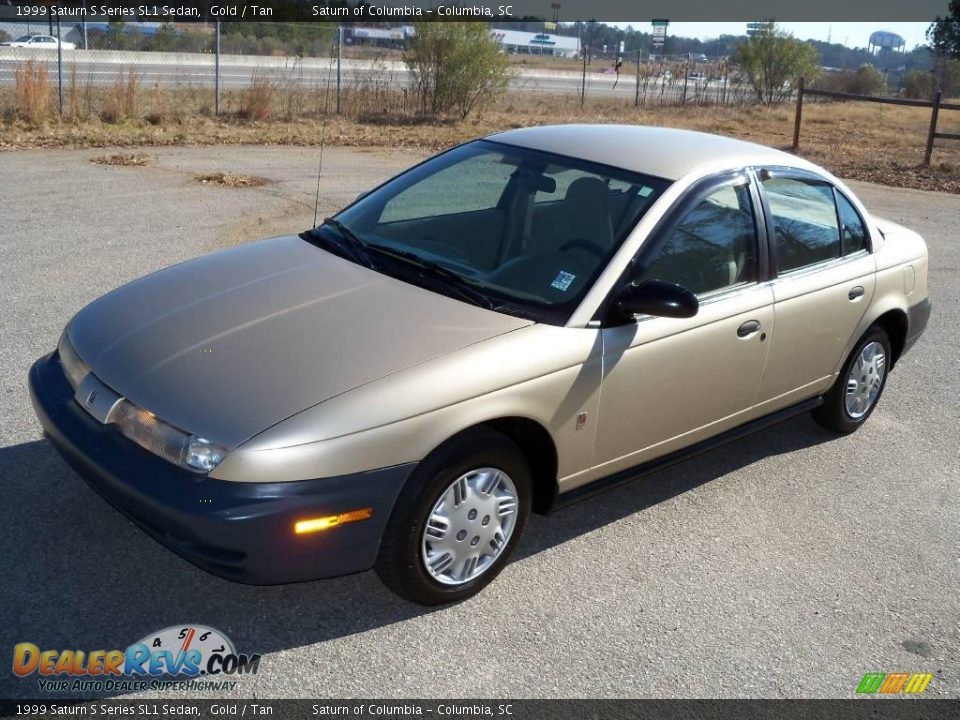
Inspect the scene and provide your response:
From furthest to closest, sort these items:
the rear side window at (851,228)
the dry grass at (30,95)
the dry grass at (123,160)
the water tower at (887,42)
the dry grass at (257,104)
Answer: the water tower at (887,42) < the dry grass at (257,104) < the dry grass at (30,95) < the dry grass at (123,160) < the rear side window at (851,228)

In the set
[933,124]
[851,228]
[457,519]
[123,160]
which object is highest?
[933,124]

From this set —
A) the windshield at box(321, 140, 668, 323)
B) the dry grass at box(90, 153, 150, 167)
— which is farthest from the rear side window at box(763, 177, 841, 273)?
the dry grass at box(90, 153, 150, 167)

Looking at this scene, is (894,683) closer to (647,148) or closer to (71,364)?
(647,148)

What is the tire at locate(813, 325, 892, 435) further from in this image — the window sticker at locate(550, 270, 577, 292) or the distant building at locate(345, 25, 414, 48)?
the distant building at locate(345, 25, 414, 48)

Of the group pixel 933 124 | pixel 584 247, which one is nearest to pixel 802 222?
pixel 584 247

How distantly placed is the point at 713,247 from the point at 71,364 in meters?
2.87

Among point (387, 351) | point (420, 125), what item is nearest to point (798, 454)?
point (387, 351)

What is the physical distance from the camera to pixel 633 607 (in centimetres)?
392

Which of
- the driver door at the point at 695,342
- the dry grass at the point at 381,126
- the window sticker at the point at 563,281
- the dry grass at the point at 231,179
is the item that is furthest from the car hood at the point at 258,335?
the dry grass at the point at 381,126

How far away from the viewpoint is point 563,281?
13.5ft

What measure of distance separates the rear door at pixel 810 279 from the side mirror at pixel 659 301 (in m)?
1.00

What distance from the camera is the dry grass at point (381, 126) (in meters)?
16.2

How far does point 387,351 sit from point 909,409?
4.11 m

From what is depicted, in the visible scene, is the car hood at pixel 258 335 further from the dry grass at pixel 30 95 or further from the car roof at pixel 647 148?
the dry grass at pixel 30 95
